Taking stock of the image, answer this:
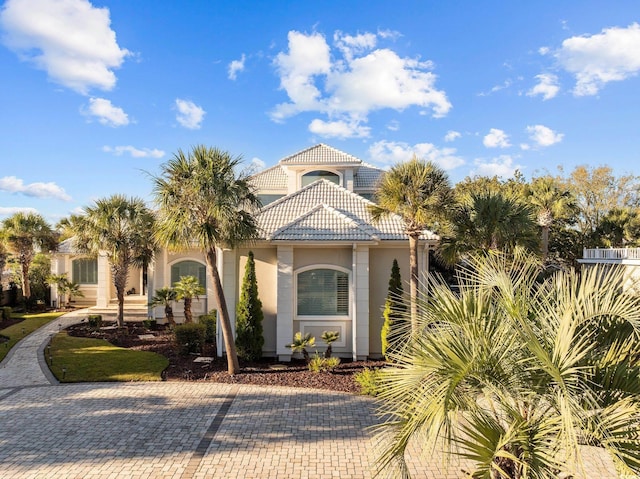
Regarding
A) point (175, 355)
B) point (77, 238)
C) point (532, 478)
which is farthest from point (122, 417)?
point (77, 238)

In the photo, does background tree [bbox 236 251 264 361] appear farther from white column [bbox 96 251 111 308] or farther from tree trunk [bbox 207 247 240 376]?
white column [bbox 96 251 111 308]

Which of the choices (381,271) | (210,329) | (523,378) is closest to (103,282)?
(210,329)

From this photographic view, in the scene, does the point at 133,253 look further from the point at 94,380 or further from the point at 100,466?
the point at 100,466

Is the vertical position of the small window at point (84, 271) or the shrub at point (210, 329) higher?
the small window at point (84, 271)

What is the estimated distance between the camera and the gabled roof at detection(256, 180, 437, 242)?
Answer: 14.8 meters

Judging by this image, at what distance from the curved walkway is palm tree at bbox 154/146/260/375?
15.9ft

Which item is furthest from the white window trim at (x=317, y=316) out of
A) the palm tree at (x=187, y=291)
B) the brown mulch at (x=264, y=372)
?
the palm tree at (x=187, y=291)

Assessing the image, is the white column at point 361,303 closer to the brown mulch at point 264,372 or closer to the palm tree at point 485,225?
the brown mulch at point 264,372

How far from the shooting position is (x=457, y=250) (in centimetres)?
1499

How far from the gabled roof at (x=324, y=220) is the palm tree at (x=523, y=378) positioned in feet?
31.8

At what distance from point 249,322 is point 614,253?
27.7m

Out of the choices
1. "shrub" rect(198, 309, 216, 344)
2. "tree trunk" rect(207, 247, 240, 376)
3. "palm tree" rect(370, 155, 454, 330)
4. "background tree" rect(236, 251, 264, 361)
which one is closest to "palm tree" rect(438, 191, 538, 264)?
"palm tree" rect(370, 155, 454, 330)

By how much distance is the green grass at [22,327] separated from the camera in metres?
17.7

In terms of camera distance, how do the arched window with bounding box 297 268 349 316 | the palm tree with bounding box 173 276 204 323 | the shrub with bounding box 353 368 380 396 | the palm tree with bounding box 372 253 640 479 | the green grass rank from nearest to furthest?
the palm tree with bounding box 372 253 640 479 < the shrub with bounding box 353 368 380 396 < the arched window with bounding box 297 268 349 316 < the green grass < the palm tree with bounding box 173 276 204 323
